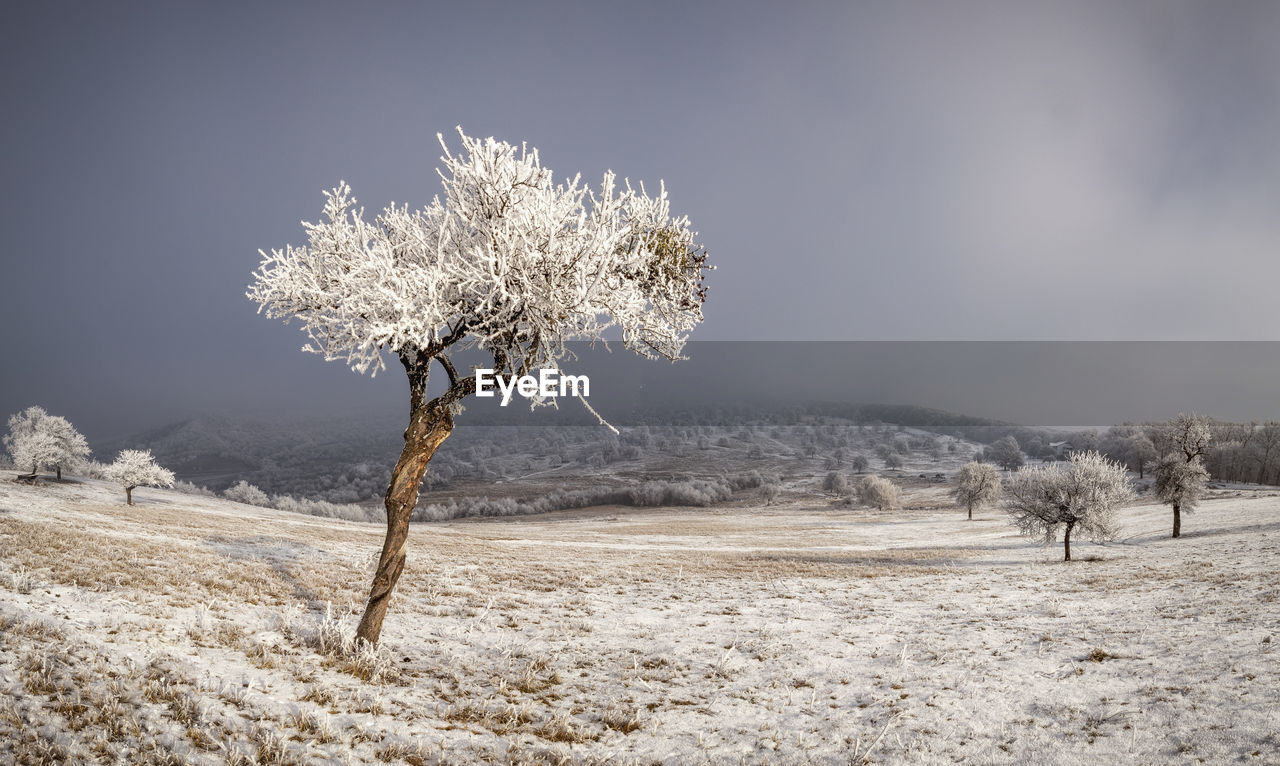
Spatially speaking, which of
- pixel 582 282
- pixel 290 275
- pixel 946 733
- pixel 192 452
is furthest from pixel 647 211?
pixel 192 452

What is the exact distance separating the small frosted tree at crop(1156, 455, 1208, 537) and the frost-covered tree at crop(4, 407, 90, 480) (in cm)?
8950

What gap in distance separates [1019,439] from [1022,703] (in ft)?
696

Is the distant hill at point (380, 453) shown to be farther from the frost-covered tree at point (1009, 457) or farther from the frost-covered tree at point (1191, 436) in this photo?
the frost-covered tree at point (1191, 436)

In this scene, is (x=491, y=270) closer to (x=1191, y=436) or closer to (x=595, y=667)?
(x=595, y=667)

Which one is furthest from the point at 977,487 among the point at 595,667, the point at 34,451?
the point at 34,451

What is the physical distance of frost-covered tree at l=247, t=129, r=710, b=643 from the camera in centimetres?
880

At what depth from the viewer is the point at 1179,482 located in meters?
38.7

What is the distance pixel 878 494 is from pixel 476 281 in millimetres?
90006

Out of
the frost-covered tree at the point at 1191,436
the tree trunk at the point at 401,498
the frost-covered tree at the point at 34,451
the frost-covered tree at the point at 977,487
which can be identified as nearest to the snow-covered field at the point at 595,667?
the tree trunk at the point at 401,498

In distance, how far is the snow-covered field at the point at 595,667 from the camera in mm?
6730

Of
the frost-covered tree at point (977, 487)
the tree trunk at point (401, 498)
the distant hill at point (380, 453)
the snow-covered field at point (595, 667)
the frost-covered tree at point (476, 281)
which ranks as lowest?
the distant hill at point (380, 453)

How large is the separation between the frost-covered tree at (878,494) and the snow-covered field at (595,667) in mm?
67816

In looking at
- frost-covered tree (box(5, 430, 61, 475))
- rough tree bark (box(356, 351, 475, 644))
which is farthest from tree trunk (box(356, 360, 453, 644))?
frost-covered tree (box(5, 430, 61, 475))

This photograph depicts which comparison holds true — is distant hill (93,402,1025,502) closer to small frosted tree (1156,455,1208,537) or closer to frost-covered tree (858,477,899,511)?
frost-covered tree (858,477,899,511)
